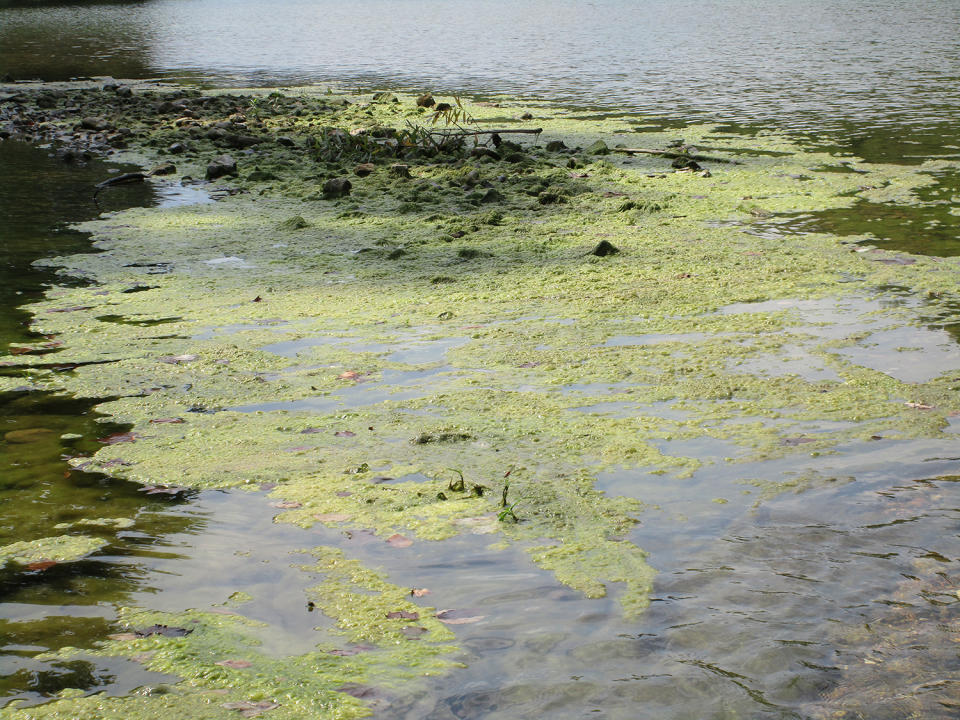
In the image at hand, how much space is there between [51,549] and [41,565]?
0.09 metres

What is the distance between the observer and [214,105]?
12031 mm

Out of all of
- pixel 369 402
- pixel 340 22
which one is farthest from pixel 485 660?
pixel 340 22

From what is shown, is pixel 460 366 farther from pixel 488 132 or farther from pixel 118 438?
pixel 488 132

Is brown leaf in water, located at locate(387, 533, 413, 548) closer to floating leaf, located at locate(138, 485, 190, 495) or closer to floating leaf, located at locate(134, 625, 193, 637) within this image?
floating leaf, located at locate(134, 625, 193, 637)

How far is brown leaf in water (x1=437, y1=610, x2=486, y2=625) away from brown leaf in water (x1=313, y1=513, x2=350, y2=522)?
57 cm

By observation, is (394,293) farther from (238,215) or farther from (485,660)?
(485,660)

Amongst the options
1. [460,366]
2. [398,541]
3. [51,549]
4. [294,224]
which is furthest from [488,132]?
[51,549]

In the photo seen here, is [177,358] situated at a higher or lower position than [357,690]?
higher

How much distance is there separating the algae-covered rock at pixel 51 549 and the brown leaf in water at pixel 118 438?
674mm

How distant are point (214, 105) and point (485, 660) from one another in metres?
11.5

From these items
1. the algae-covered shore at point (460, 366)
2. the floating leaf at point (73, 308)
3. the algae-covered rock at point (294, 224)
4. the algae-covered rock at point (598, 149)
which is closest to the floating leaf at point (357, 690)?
the algae-covered shore at point (460, 366)

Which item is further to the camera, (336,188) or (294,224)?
(336,188)

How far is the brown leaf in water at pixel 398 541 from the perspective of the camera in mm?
2469

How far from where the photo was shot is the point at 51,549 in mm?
2467
